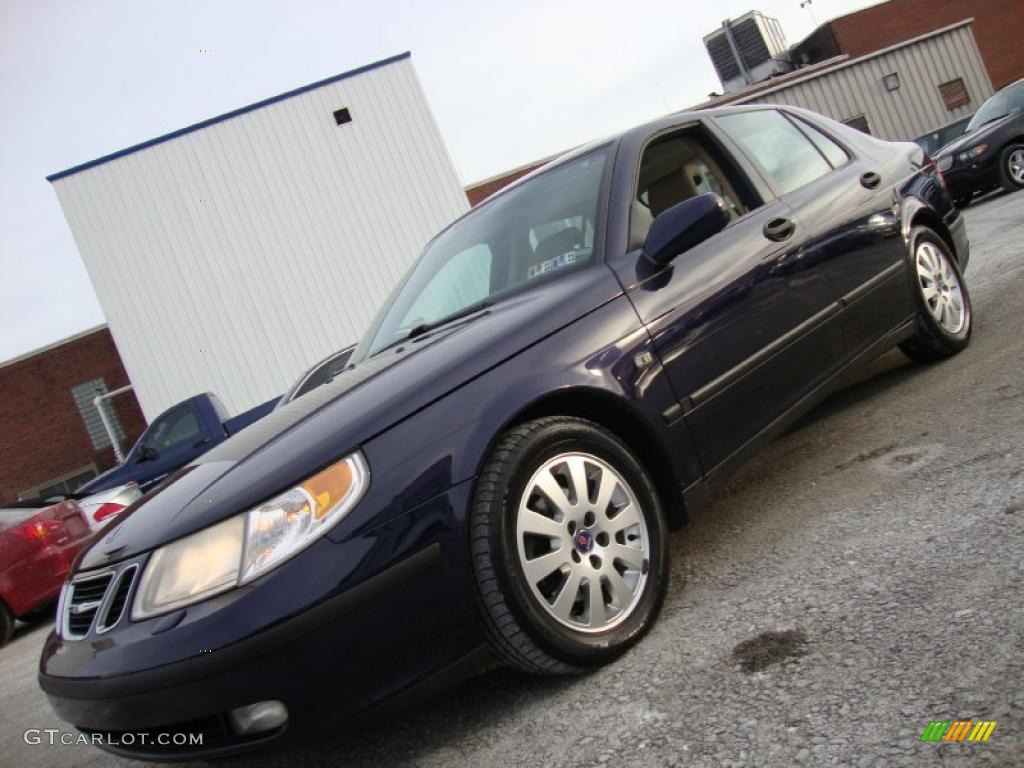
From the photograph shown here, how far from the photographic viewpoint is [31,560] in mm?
6883

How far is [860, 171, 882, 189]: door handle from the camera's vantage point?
3.84 meters

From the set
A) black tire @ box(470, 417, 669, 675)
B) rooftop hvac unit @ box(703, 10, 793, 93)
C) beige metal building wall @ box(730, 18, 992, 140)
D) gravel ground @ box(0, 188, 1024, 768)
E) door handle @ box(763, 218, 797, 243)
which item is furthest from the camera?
rooftop hvac unit @ box(703, 10, 793, 93)

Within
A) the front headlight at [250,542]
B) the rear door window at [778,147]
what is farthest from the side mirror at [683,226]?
the front headlight at [250,542]

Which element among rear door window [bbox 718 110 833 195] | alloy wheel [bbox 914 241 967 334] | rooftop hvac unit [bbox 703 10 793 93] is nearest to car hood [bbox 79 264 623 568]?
rear door window [bbox 718 110 833 195]

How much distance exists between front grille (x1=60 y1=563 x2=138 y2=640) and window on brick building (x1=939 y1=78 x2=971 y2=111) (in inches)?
1121

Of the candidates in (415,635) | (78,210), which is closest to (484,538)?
(415,635)

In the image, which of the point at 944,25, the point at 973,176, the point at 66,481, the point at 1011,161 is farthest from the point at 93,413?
the point at 944,25

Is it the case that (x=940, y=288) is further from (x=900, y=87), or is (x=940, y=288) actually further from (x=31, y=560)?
(x=900, y=87)

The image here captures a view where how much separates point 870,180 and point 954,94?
26041mm

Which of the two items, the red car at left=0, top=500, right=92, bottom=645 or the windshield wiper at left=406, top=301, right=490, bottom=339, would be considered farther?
the red car at left=0, top=500, right=92, bottom=645

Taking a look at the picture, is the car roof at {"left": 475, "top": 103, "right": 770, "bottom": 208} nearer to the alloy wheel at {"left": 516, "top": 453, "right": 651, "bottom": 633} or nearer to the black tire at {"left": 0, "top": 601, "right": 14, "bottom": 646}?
the alloy wheel at {"left": 516, "top": 453, "right": 651, "bottom": 633}

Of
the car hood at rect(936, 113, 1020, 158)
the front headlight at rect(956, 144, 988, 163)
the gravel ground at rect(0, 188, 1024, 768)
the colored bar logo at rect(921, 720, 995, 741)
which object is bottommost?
the colored bar logo at rect(921, 720, 995, 741)

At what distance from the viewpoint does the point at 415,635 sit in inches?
78.2

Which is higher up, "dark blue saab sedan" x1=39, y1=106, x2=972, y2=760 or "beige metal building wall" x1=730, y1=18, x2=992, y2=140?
"beige metal building wall" x1=730, y1=18, x2=992, y2=140
